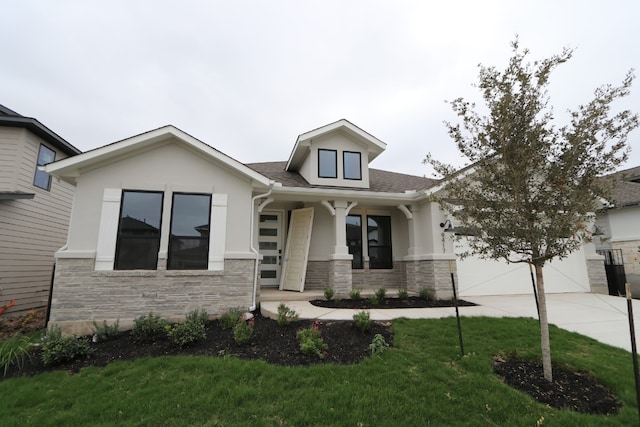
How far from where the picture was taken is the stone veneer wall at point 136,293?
5.72 metres

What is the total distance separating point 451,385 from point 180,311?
528cm

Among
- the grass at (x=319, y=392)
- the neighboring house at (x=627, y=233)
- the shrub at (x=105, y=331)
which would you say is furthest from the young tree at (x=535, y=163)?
the neighboring house at (x=627, y=233)

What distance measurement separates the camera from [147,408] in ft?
10.2

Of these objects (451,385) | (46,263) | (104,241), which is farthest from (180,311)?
(46,263)

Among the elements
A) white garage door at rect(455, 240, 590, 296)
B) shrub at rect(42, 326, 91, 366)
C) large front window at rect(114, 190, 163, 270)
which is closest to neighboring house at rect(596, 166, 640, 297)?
white garage door at rect(455, 240, 590, 296)

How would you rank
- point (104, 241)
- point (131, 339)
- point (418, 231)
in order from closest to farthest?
point (131, 339)
point (104, 241)
point (418, 231)

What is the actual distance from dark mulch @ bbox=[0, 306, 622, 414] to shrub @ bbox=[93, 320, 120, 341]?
0.36 ft

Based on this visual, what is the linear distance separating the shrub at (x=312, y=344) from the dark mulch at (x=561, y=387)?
233 cm

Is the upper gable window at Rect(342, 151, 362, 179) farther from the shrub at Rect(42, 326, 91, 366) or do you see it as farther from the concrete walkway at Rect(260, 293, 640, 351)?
the shrub at Rect(42, 326, 91, 366)

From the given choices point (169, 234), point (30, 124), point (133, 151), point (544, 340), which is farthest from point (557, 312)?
point (30, 124)

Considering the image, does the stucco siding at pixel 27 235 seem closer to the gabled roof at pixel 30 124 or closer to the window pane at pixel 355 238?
the gabled roof at pixel 30 124

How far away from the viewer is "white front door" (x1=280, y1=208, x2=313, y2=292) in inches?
344

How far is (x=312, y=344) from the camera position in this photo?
4254 mm

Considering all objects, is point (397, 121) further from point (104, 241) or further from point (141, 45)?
point (104, 241)
